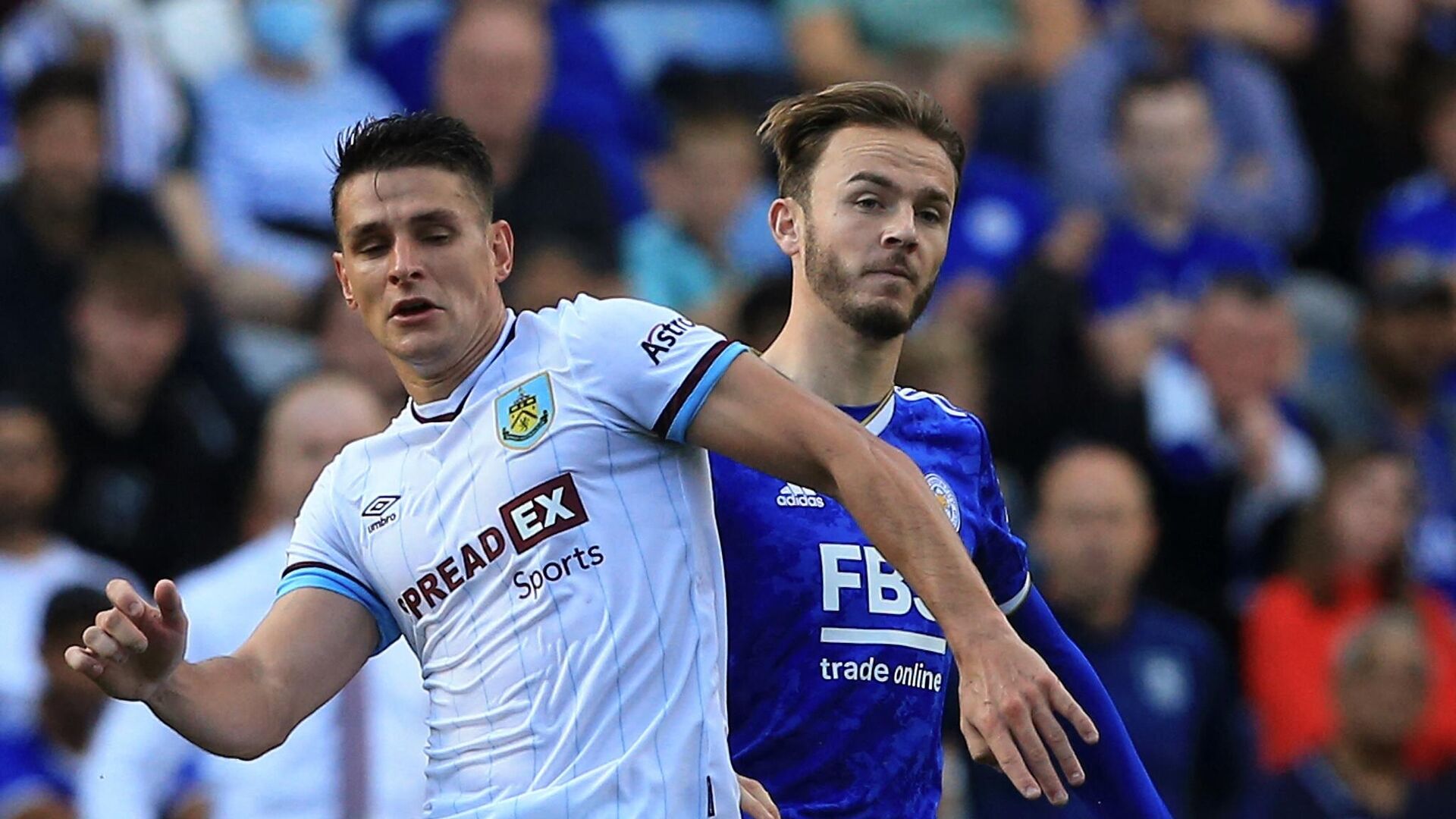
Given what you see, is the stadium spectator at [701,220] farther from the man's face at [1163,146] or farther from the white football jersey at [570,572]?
the white football jersey at [570,572]

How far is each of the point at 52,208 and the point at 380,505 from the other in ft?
17.4

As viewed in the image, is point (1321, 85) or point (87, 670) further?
point (1321, 85)

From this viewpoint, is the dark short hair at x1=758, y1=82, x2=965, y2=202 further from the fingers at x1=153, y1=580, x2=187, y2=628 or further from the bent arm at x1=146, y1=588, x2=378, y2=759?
the fingers at x1=153, y1=580, x2=187, y2=628

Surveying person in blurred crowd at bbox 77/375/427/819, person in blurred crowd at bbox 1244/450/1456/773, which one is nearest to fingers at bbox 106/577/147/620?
person in blurred crowd at bbox 77/375/427/819

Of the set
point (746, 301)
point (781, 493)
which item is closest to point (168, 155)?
point (746, 301)

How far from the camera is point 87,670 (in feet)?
14.3

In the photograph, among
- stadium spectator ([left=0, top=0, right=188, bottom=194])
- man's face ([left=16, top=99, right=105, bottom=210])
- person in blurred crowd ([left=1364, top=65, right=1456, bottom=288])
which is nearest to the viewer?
man's face ([left=16, top=99, right=105, bottom=210])

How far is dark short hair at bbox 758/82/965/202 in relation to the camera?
17.9ft

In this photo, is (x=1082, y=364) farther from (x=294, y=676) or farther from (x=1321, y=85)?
(x=294, y=676)

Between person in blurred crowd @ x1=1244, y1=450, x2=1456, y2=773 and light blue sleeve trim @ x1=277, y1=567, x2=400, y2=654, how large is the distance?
5618 mm

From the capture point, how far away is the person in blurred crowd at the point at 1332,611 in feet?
32.1

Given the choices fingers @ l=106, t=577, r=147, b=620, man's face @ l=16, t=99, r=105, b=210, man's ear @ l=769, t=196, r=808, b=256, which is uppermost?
man's face @ l=16, t=99, r=105, b=210

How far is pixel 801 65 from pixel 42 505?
4.98 m

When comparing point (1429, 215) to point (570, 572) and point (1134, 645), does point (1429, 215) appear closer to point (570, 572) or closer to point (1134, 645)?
point (1134, 645)
